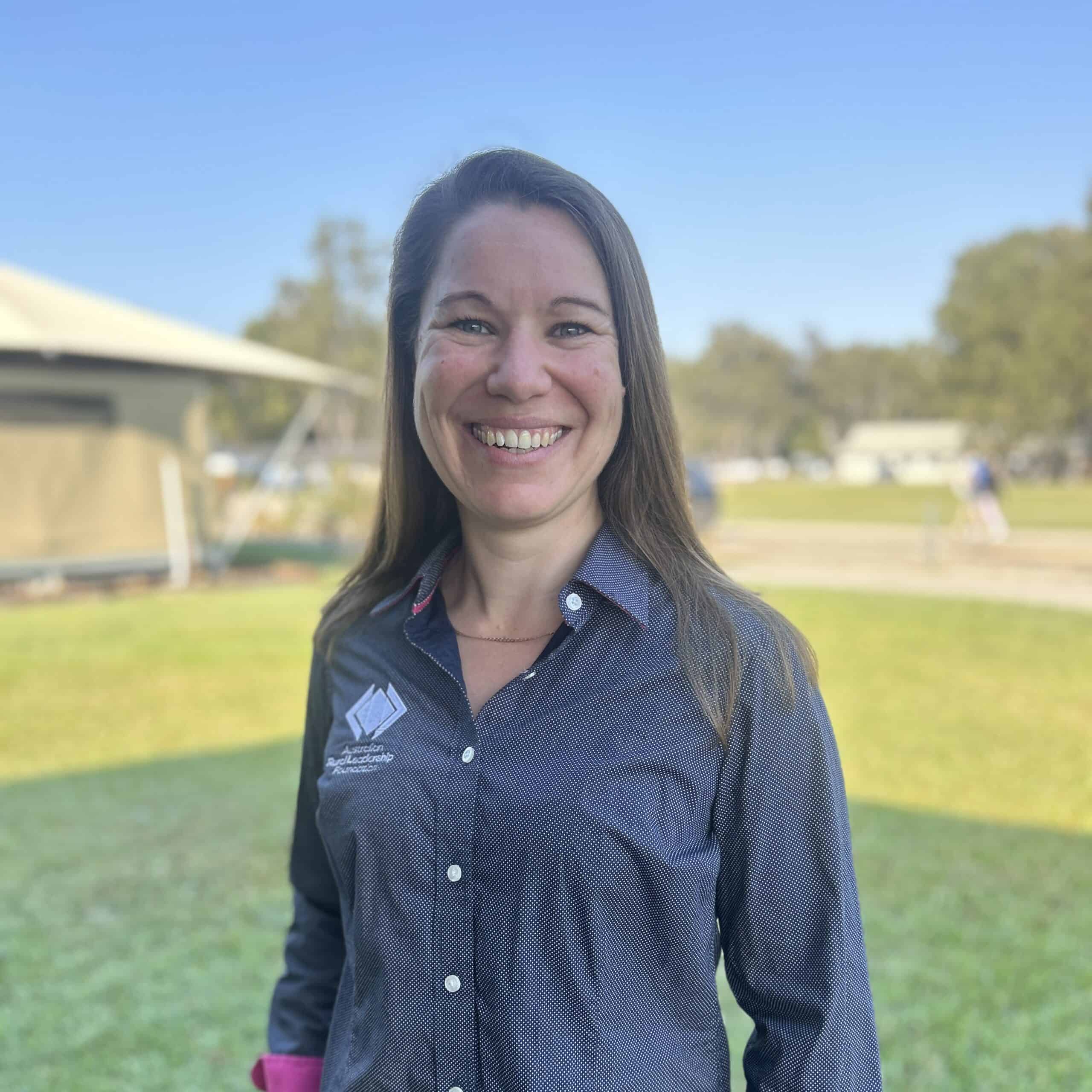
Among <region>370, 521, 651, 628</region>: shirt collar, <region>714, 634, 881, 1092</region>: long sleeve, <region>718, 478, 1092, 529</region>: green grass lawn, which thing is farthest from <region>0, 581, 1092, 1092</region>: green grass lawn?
<region>718, 478, 1092, 529</region>: green grass lawn

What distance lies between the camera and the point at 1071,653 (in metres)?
10.0

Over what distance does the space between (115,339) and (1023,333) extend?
54.0 meters

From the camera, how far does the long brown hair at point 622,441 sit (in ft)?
5.08

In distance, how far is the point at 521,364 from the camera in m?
1.60

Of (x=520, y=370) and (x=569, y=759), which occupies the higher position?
(x=520, y=370)

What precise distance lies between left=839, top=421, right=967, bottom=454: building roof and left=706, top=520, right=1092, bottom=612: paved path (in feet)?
249

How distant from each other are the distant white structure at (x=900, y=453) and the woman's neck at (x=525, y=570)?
94.1m

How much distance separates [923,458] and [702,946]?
335ft

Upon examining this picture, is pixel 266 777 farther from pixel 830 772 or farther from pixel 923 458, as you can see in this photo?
pixel 923 458

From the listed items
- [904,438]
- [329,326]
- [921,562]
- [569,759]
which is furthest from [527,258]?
[904,438]

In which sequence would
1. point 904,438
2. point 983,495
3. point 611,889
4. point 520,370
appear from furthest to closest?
point 904,438
point 983,495
point 520,370
point 611,889

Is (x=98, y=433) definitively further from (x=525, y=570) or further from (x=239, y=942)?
(x=525, y=570)

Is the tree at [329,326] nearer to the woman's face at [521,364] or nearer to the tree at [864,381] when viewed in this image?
the woman's face at [521,364]

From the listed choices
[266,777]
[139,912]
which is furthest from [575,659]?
[266,777]
